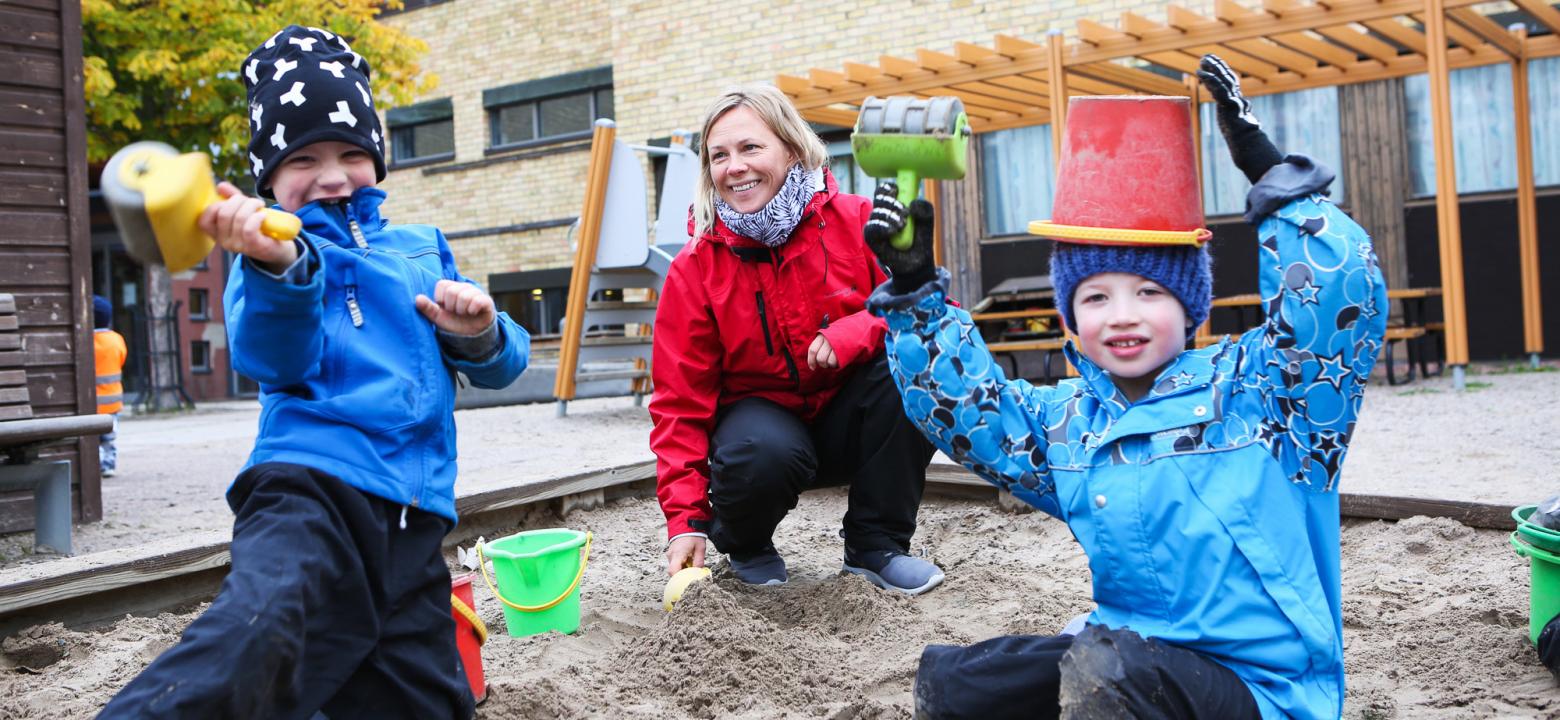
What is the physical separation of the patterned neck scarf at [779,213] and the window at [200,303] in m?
16.6

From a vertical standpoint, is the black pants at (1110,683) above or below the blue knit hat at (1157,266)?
below

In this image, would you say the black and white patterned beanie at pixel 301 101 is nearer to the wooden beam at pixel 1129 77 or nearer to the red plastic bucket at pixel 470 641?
the red plastic bucket at pixel 470 641

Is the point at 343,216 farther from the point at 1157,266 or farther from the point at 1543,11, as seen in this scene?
the point at 1543,11

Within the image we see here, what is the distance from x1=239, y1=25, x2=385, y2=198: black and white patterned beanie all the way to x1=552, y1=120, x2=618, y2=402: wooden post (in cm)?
539

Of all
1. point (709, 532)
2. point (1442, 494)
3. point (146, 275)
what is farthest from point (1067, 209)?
point (146, 275)

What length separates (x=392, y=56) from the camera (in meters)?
13.0

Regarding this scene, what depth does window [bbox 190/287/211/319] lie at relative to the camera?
56.9 ft

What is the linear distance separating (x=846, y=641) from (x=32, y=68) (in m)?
3.83

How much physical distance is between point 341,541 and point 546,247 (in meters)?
13.2

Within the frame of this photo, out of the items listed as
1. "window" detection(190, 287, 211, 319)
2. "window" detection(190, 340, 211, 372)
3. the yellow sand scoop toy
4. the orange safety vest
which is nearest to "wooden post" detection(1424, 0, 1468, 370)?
the yellow sand scoop toy

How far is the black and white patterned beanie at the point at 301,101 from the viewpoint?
2.03 m

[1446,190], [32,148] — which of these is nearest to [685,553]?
[32,148]

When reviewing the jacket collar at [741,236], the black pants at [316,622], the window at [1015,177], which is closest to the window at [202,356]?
the window at [1015,177]

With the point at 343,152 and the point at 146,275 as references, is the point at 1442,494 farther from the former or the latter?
the point at 146,275
